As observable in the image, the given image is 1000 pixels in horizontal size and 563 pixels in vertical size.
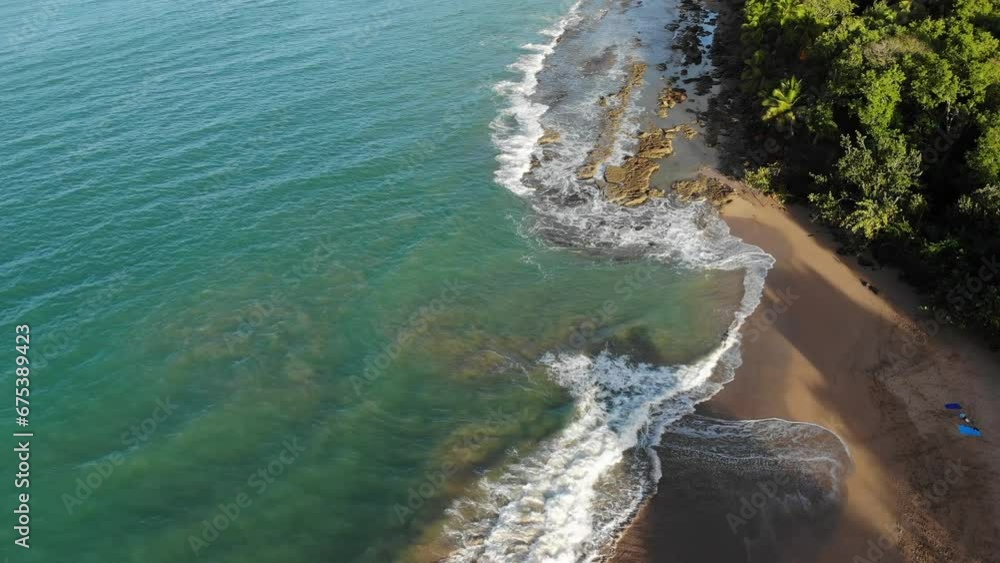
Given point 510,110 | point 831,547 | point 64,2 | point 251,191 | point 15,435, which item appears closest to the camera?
point 831,547

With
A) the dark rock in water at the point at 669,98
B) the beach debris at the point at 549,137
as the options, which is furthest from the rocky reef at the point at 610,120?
the beach debris at the point at 549,137

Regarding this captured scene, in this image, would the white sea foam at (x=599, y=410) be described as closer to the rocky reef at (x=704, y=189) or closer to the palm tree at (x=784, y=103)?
the rocky reef at (x=704, y=189)

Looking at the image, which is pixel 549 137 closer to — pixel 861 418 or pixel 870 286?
pixel 870 286

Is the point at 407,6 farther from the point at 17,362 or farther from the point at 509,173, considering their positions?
the point at 17,362

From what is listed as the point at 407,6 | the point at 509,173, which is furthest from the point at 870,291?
the point at 407,6

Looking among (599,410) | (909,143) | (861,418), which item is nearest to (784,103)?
(909,143)

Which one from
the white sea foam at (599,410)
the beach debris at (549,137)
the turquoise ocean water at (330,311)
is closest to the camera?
the white sea foam at (599,410)

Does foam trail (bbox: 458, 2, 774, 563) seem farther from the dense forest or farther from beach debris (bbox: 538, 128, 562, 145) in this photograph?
the dense forest
